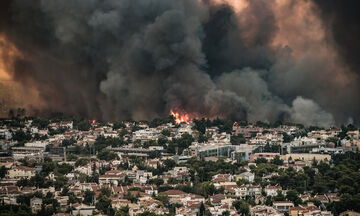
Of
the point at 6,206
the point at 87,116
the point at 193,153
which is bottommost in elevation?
the point at 6,206

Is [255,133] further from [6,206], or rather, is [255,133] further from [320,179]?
[6,206]

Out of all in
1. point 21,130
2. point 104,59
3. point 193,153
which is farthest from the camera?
point 104,59

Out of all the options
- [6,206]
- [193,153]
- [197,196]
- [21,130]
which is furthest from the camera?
[21,130]

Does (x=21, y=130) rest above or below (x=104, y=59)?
below

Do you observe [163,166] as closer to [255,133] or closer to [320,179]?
[320,179]

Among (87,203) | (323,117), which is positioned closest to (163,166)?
(87,203)

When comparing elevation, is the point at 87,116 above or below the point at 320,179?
above

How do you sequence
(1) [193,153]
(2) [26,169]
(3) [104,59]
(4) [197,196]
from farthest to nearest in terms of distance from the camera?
(3) [104,59], (1) [193,153], (2) [26,169], (4) [197,196]

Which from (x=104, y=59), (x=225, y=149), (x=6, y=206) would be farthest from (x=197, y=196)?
(x=104, y=59)

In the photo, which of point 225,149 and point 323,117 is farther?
A: point 323,117
